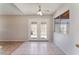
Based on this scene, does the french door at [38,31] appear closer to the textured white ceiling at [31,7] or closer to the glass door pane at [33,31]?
the glass door pane at [33,31]

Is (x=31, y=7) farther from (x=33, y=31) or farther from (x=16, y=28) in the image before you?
(x=16, y=28)

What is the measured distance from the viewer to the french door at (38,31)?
7.27 ft

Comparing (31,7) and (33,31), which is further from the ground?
(31,7)

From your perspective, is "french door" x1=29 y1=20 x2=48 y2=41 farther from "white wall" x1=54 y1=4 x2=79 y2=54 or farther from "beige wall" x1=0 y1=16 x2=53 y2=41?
"white wall" x1=54 y1=4 x2=79 y2=54

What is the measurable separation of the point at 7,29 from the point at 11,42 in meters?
0.32

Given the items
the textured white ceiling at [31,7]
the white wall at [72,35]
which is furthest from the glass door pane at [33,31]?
the white wall at [72,35]

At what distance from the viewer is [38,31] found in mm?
2211

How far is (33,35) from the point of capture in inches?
89.9

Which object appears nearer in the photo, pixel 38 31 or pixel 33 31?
pixel 38 31

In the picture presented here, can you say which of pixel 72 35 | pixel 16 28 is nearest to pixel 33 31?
pixel 16 28

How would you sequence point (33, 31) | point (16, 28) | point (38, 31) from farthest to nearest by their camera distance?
1. point (16, 28)
2. point (33, 31)
3. point (38, 31)

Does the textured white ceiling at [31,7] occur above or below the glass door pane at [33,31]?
above
